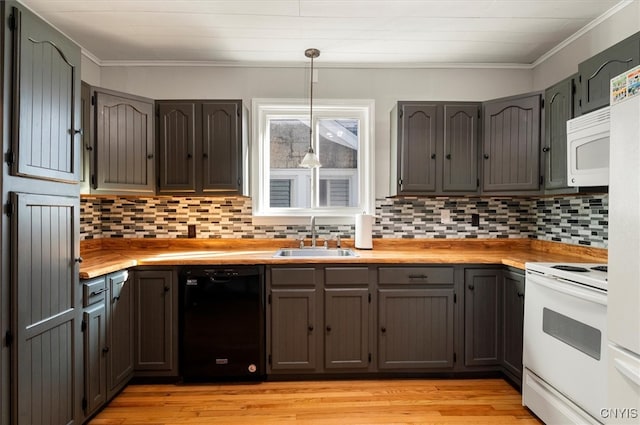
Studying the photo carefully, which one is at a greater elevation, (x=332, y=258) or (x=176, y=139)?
(x=176, y=139)

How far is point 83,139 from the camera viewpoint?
A: 2.35 meters

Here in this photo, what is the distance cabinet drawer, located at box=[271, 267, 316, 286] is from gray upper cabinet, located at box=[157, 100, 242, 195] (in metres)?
0.77

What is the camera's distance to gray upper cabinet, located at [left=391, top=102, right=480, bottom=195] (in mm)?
2748

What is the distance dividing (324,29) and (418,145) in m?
1.10

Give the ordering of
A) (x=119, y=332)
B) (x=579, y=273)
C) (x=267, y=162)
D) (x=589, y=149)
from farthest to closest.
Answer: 1. (x=267, y=162)
2. (x=119, y=332)
3. (x=589, y=149)
4. (x=579, y=273)

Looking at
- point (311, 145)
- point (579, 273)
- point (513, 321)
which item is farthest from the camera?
point (311, 145)

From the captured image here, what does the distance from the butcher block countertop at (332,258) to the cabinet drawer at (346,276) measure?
0.06 metres

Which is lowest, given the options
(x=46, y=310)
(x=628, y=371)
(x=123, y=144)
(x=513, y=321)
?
(x=513, y=321)

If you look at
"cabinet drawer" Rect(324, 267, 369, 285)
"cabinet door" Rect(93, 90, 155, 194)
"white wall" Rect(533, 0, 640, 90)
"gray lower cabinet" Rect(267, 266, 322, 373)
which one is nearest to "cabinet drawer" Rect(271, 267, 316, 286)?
"gray lower cabinet" Rect(267, 266, 322, 373)

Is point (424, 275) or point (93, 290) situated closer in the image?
point (93, 290)

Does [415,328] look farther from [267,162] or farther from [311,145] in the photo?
[267,162]

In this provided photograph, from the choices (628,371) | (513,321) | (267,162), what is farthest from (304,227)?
(628,371)

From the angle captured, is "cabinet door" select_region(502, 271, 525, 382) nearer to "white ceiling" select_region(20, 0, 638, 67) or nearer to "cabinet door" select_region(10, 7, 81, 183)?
"white ceiling" select_region(20, 0, 638, 67)

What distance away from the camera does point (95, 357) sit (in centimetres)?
198
